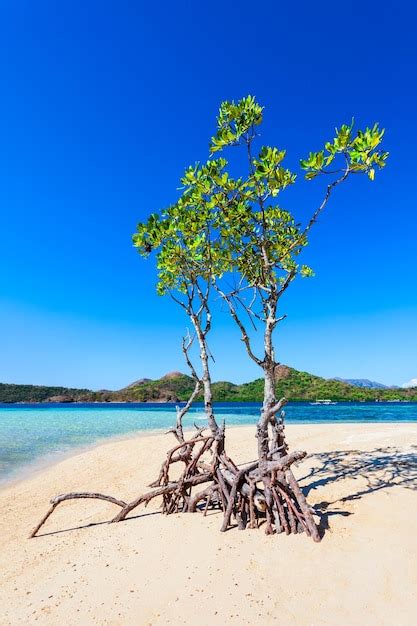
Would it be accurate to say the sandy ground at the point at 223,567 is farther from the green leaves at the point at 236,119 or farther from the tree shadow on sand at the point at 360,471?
the green leaves at the point at 236,119

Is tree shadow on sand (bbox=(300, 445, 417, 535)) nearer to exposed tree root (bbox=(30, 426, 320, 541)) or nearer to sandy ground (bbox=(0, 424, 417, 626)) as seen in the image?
sandy ground (bbox=(0, 424, 417, 626))

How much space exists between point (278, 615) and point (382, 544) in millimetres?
2326

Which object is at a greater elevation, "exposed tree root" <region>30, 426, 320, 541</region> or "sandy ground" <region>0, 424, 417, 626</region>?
"exposed tree root" <region>30, 426, 320, 541</region>

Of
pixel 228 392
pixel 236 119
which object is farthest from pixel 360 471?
pixel 228 392

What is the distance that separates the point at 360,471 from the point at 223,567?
5816 mm

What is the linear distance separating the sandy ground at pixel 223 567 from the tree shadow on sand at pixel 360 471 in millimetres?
67

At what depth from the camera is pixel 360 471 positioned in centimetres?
1016

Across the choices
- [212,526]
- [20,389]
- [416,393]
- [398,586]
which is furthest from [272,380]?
[20,389]

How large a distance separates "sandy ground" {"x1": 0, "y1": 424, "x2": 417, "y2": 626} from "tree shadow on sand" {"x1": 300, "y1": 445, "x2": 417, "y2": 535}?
2.6 inches

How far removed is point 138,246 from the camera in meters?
10.8

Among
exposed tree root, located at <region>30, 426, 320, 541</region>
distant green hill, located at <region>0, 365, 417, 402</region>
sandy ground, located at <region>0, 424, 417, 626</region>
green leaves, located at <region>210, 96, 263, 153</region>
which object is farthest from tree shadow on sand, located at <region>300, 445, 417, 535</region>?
distant green hill, located at <region>0, 365, 417, 402</region>

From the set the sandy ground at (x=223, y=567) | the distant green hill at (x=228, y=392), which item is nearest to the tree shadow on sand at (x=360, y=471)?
the sandy ground at (x=223, y=567)

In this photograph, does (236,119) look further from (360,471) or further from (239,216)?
(360,471)

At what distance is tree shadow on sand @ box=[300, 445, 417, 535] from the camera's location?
26.1 feet
